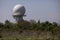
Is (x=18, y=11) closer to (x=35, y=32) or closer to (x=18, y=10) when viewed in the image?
(x=18, y=10)

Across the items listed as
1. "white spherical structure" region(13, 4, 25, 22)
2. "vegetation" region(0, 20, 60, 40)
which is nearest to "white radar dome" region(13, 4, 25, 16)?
"white spherical structure" region(13, 4, 25, 22)

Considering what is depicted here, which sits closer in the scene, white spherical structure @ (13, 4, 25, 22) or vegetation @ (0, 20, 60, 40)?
vegetation @ (0, 20, 60, 40)

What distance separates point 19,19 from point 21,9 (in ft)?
18.7

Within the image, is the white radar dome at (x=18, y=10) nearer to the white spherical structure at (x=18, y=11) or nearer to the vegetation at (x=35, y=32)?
the white spherical structure at (x=18, y=11)

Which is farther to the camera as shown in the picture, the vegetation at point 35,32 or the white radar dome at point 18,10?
the white radar dome at point 18,10

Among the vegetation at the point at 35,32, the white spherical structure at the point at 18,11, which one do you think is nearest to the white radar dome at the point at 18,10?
the white spherical structure at the point at 18,11

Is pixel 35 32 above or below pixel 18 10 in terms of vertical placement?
below

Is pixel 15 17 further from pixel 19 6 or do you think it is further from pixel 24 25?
pixel 24 25

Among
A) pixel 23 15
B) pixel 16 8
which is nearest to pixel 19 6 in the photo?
pixel 16 8

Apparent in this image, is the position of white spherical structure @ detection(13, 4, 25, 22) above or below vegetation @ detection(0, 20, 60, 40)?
above

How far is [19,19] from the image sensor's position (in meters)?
44.8

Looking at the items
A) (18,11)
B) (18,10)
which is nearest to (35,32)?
(18,10)

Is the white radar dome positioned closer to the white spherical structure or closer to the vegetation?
the white spherical structure

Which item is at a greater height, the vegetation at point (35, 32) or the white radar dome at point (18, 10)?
the white radar dome at point (18, 10)
